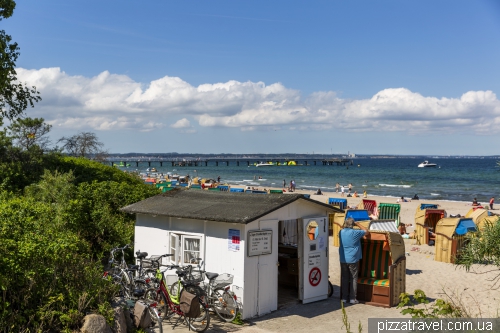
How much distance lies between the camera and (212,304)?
358 inches

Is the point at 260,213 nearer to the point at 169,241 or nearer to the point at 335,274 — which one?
the point at 169,241

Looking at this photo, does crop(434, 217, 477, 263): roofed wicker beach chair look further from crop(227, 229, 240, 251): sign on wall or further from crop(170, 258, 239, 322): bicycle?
crop(170, 258, 239, 322): bicycle

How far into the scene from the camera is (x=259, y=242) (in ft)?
30.8

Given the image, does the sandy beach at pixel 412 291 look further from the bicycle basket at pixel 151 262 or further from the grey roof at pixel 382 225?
the bicycle basket at pixel 151 262

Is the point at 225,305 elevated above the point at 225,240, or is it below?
below

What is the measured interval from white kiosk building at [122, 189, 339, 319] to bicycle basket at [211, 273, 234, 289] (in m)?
0.13

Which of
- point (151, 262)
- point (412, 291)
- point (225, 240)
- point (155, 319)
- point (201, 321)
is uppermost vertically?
point (225, 240)

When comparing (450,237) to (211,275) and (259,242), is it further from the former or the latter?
(211,275)

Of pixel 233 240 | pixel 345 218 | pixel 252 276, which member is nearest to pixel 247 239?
pixel 233 240

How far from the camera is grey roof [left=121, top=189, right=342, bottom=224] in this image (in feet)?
30.6

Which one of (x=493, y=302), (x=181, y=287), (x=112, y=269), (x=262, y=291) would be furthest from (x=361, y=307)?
(x=112, y=269)

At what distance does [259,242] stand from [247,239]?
1.15ft

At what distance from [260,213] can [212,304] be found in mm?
1825

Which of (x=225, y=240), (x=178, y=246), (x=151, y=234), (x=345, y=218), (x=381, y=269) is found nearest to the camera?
(x=225, y=240)
